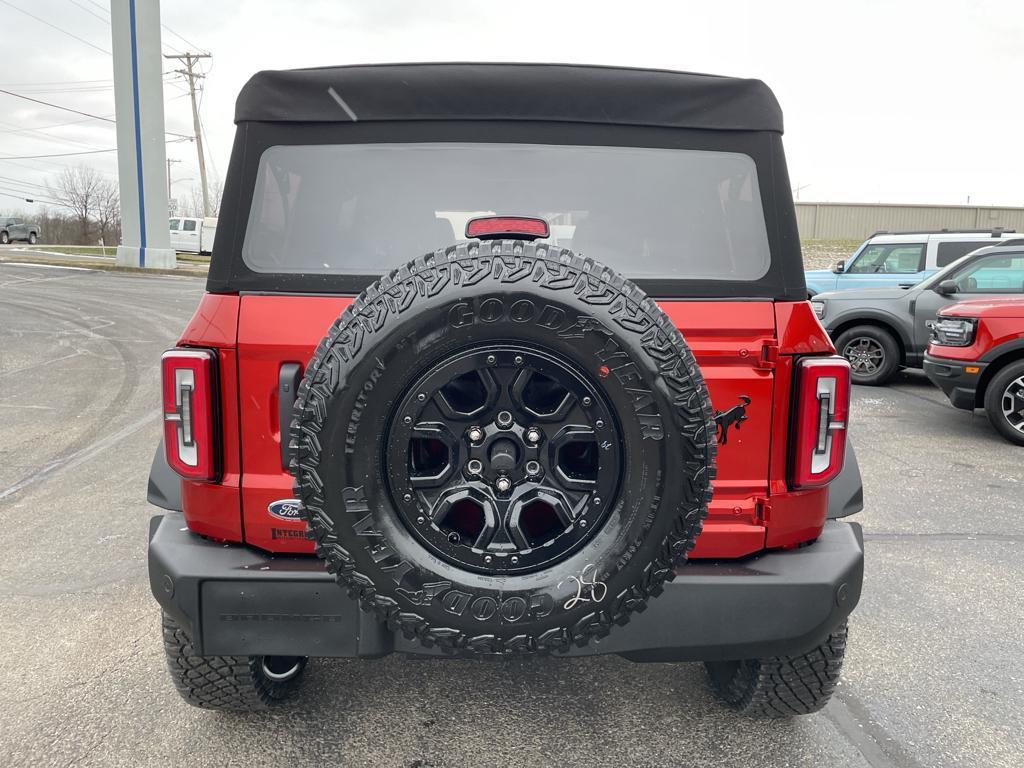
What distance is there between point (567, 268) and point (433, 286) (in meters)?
0.32

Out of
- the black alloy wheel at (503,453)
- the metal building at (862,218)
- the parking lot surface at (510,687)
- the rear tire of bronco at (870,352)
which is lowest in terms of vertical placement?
the parking lot surface at (510,687)

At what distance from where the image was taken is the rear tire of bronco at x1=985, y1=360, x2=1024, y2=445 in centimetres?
675

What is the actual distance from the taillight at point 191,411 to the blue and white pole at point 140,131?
27.5m

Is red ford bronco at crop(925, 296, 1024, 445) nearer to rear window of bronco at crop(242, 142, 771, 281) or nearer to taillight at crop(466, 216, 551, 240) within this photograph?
rear window of bronco at crop(242, 142, 771, 281)

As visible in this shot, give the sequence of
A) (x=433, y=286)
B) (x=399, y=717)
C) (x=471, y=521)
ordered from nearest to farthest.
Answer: (x=433, y=286)
(x=471, y=521)
(x=399, y=717)

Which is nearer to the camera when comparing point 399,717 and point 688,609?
point 688,609

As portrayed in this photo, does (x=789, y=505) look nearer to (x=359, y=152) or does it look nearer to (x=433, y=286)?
(x=433, y=286)

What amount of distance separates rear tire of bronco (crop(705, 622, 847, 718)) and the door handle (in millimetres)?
1610

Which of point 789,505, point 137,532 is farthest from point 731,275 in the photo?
point 137,532

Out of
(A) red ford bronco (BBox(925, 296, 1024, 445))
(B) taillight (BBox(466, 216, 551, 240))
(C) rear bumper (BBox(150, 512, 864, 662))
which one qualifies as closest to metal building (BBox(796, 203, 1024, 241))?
(A) red ford bronco (BBox(925, 296, 1024, 445))

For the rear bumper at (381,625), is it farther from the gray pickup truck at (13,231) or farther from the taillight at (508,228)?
the gray pickup truck at (13,231)

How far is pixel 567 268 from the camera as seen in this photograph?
1.84 meters

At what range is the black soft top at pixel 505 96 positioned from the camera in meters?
2.26

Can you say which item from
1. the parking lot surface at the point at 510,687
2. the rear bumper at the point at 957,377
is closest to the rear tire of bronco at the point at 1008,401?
the rear bumper at the point at 957,377
